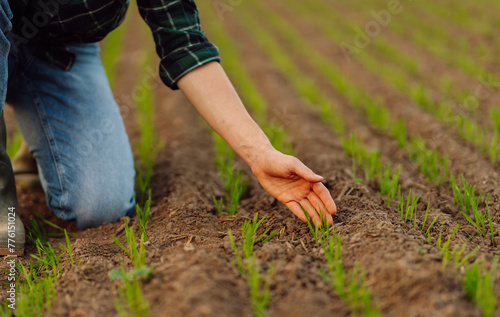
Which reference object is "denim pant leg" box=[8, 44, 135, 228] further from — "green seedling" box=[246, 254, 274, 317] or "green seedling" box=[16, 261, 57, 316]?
"green seedling" box=[246, 254, 274, 317]

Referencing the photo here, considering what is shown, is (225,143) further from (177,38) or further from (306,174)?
(306,174)

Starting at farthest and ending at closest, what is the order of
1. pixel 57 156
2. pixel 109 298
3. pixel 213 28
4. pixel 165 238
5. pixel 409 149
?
pixel 213 28 < pixel 409 149 < pixel 57 156 < pixel 165 238 < pixel 109 298

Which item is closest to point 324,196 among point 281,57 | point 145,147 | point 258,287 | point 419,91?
point 258,287

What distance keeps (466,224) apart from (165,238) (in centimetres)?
114

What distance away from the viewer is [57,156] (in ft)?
7.17

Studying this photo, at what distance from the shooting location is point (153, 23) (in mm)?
1943

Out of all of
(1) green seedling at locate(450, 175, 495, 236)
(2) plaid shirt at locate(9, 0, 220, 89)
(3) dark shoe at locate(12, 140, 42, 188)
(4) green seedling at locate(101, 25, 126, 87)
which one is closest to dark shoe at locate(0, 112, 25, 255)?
Answer: (2) plaid shirt at locate(9, 0, 220, 89)

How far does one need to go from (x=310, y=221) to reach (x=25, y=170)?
155 centimetres

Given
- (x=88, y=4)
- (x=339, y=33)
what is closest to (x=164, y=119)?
(x=88, y=4)

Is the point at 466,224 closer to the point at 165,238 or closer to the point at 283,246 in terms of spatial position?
the point at 283,246

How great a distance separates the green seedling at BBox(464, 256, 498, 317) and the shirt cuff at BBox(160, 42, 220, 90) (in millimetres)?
1150

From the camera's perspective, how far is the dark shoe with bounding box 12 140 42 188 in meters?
2.48

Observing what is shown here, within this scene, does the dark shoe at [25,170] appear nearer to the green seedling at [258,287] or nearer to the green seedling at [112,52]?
the green seedling at [258,287]

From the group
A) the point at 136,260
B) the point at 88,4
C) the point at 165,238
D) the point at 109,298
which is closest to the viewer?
the point at 109,298
